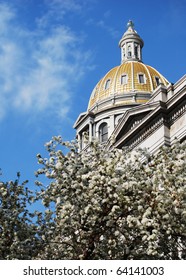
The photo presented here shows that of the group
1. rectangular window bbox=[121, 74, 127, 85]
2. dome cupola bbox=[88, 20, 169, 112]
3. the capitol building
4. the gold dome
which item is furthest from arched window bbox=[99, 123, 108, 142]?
rectangular window bbox=[121, 74, 127, 85]

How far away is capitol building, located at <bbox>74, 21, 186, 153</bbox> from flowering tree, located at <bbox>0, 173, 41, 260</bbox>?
9.13 m

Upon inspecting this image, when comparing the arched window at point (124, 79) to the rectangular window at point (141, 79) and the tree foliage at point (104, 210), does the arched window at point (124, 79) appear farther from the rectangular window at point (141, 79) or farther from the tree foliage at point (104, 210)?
the tree foliage at point (104, 210)

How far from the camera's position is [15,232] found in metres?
16.4

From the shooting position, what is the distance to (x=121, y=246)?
617 inches

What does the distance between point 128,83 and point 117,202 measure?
208 ft

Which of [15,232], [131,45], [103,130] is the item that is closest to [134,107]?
[15,232]

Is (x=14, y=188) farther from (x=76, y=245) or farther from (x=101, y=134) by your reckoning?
(x=101, y=134)

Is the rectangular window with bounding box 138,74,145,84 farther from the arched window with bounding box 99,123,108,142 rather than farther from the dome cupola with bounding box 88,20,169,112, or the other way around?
the arched window with bounding box 99,123,108,142

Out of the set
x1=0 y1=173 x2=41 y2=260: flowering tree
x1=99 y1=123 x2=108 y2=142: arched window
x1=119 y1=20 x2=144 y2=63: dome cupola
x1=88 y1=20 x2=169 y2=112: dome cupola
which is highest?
x1=119 y1=20 x2=144 y2=63: dome cupola

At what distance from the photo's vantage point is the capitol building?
110 feet

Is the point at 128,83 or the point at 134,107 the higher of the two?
the point at 128,83

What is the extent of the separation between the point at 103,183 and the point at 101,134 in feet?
196

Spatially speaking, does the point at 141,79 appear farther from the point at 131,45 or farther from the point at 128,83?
the point at 131,45
